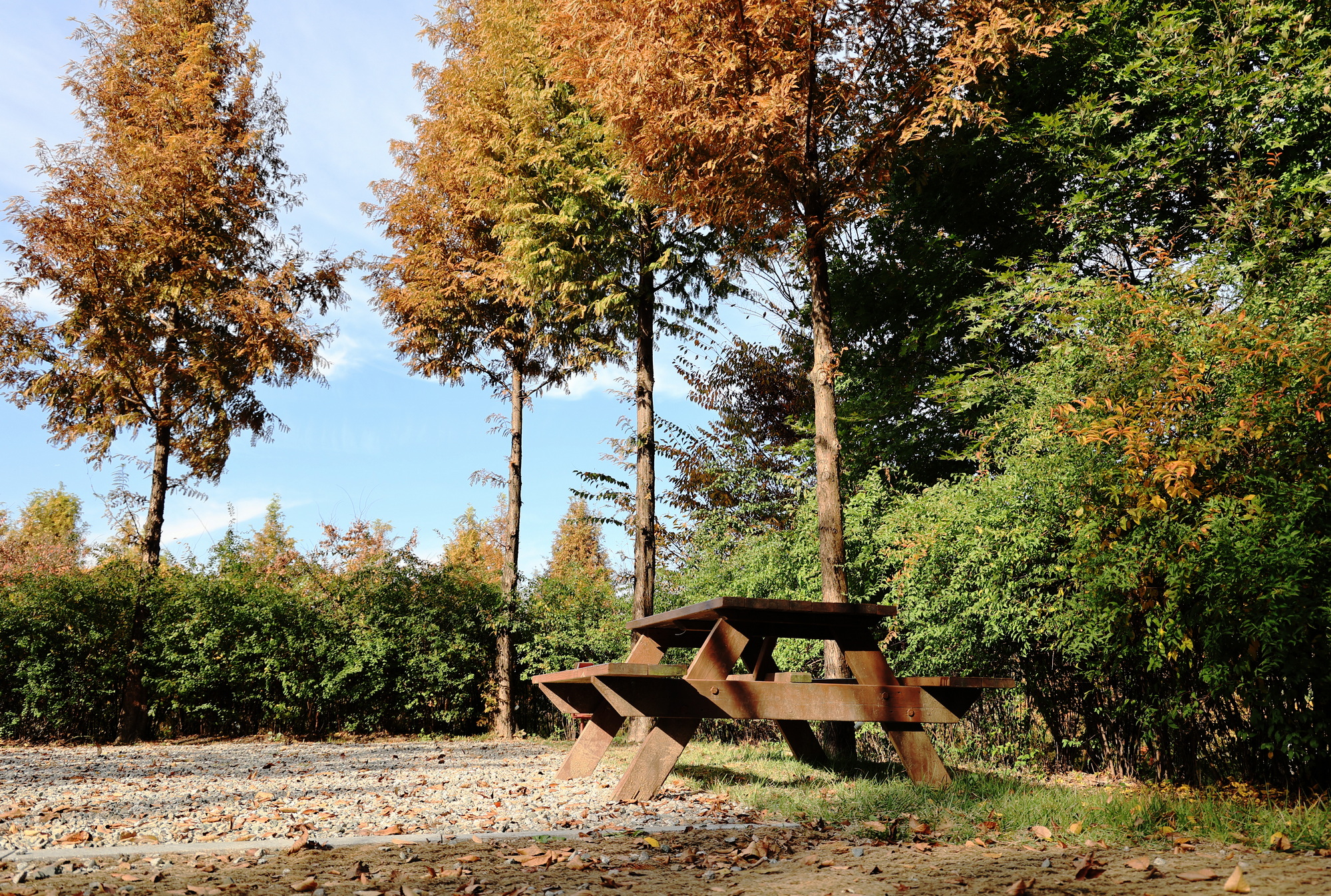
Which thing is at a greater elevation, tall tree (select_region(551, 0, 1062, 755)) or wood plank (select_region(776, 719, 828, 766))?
tall tree (select_region(551, 0, 1062, 755))

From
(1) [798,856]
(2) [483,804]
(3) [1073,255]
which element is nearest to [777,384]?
(3) [1073,255]

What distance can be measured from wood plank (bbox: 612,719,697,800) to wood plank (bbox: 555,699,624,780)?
1282 millimetres

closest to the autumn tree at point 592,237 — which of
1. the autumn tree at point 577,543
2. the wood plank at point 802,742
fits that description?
the wood plank at point 802,742

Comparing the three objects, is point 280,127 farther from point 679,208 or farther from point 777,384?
point 777,384

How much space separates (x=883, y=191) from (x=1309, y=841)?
256 inches

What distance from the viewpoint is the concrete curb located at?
12.6 ft

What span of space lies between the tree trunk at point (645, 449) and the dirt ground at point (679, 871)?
243 inches

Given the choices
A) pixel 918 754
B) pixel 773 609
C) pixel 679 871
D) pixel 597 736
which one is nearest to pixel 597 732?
pixel 597 736

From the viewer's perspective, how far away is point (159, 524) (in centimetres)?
1308

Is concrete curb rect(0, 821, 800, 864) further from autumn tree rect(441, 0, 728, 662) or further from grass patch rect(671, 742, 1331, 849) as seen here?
autumn tree rect(441, 0, 728, 662)

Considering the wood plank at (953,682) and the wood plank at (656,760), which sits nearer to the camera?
the wood plank at (656,760)

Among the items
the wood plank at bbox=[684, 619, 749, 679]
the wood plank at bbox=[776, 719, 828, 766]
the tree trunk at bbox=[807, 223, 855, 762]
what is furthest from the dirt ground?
the tree trunk at bbox=[807, 223, 855, 762]

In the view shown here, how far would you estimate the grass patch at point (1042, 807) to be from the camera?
13.6 feet

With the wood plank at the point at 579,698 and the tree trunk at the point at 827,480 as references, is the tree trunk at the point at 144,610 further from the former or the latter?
the tree trunk at the point at 827,480
